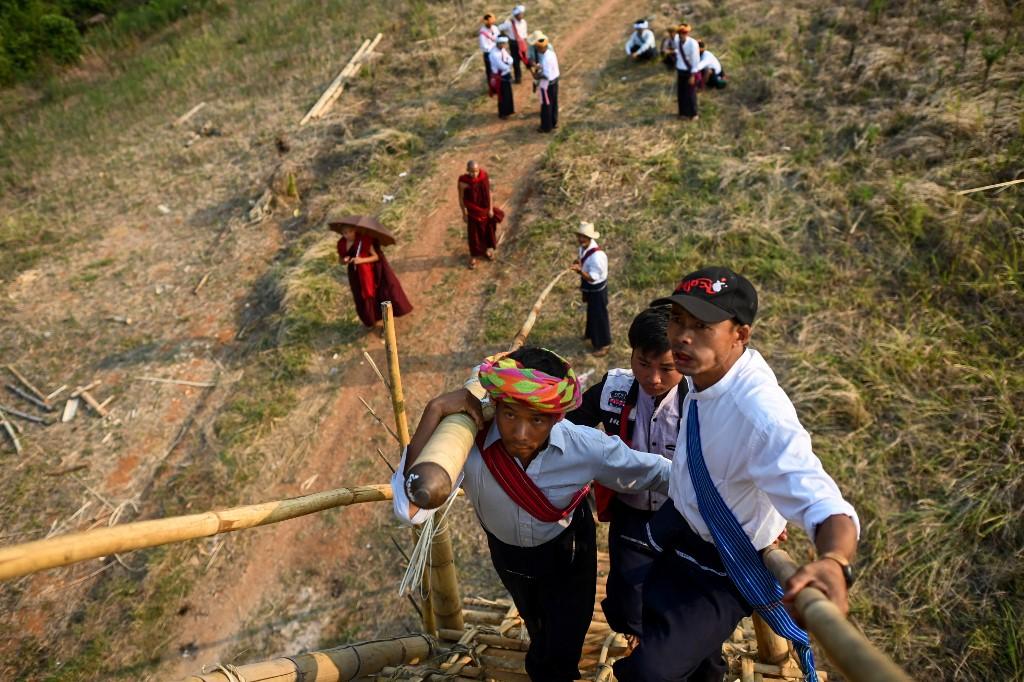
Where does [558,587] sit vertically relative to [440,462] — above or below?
below

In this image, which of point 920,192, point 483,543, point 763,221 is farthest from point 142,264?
point 920,192

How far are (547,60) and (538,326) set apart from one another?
4565 mm

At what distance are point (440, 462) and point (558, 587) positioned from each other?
1.02 m

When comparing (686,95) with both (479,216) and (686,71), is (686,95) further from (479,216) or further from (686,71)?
(479,216)

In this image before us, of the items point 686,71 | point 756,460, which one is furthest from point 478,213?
point 756,460

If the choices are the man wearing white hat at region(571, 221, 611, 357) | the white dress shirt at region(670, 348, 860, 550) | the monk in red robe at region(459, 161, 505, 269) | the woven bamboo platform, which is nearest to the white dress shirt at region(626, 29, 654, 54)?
the monk in red robe at region(459, 161, 505, 269)

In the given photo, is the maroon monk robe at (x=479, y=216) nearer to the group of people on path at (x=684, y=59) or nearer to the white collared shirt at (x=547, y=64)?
the white collared shirt at (x=547, y=64)

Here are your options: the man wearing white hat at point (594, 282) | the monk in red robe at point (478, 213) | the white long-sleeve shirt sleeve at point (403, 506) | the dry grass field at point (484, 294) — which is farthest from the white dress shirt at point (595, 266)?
the white long-sleeve shirt sleeve at point (403, 506)

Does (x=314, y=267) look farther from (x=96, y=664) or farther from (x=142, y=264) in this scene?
(x=96, y=664)

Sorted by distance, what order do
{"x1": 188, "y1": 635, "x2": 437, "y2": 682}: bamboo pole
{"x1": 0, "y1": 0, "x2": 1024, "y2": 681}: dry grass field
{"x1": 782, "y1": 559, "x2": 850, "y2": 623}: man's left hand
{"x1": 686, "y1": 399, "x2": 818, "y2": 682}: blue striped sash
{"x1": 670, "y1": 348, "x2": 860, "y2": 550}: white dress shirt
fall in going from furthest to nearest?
{"x1": 0, "y1": 0, "x2": 1024, "y2": 681}: dry grass field, {"x1": 188, "y1": 635, "x2": 437, "y2": 682}: bamboo pole, {"x1": 686, "y1": 399, "x2": 818, "y2": 682}: blue striped sash, {"x1": 670, "y1": 348, "x2": 860, "y2": 550}: white dress shirt, {"x1": 782, "y1": 559, "x2": 850, "y2": 623}: man's left hand

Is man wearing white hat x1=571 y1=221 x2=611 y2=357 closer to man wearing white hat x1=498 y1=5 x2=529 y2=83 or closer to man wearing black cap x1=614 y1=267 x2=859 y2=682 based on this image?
man wearing black cap x1=614 y1=267 x2=859 y2=682

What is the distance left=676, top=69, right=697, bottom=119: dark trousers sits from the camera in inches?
373

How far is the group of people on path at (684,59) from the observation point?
9.27 m

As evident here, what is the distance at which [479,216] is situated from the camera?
832cm
